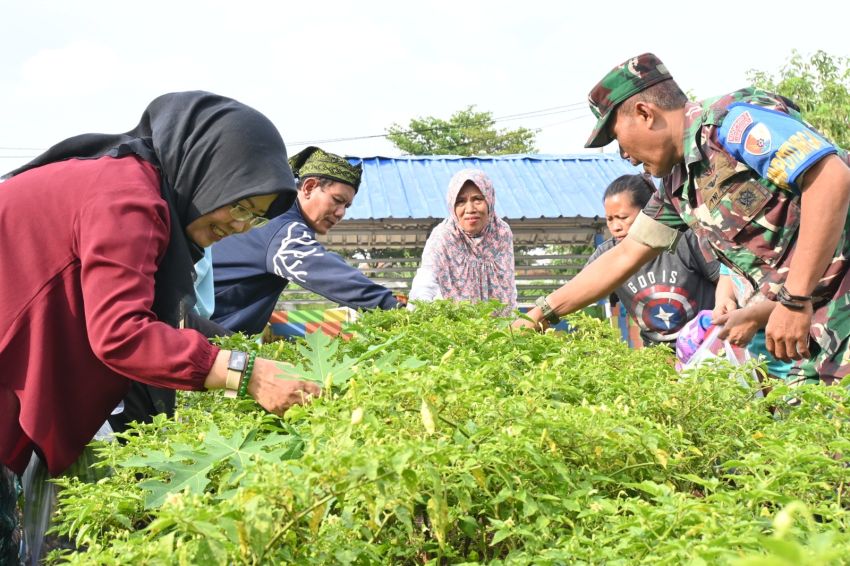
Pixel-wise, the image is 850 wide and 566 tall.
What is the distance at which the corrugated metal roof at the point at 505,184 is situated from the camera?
38.8 feet

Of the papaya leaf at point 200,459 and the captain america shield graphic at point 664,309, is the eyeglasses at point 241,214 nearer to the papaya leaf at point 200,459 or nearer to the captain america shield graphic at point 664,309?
the papaya leaf at point 200,459

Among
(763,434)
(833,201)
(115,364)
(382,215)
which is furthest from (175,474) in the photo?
(382,215)

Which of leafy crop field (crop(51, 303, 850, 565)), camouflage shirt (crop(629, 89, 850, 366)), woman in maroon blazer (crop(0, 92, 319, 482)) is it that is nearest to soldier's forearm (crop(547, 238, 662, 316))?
camouflage shirt (crop(629, 89, 850, 366))

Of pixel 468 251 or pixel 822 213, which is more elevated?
pixel 822 213

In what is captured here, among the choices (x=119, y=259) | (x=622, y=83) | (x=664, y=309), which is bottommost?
(x=664, y=309)

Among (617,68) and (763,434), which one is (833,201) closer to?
(617,68)

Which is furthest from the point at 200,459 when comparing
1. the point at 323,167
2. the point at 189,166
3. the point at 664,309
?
the point at 664,309

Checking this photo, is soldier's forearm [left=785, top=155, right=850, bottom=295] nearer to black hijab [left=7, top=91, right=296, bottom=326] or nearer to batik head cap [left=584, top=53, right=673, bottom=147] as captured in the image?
Answer: batik head cap [left=584, top=53, right=673, bottom=147]

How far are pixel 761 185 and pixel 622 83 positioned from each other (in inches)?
23.4

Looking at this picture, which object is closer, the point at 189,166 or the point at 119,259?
the point at 119,259

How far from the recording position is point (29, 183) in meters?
2.35

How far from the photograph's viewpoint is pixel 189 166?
99.7 inches

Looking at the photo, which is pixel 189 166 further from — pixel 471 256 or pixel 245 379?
pixel 471 256

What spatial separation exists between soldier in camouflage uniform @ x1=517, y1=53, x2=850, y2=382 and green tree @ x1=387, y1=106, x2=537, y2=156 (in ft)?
108
